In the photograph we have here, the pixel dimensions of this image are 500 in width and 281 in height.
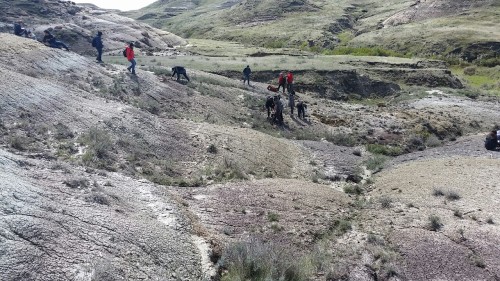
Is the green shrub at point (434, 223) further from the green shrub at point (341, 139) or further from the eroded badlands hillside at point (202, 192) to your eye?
the green shrub at point (341, 139)

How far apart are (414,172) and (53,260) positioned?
59.2 feet

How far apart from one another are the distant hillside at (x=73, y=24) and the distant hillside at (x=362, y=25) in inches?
1174

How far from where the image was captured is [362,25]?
4697 inches

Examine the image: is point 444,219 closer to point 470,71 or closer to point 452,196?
point 452,196

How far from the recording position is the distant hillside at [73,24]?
2334 inches

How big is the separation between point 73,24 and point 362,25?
3015 inches

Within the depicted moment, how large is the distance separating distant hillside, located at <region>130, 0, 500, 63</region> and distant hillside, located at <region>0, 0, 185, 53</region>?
97.8ft

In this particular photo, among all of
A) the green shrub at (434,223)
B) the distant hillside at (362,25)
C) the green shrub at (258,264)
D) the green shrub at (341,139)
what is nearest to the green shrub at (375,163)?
the green shrub at (341,139)

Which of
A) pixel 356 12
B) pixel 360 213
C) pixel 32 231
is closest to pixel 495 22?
pixel 356 12

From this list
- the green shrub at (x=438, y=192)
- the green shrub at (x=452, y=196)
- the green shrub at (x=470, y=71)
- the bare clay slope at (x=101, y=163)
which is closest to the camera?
the bare clay slope at (x=101, y=163)

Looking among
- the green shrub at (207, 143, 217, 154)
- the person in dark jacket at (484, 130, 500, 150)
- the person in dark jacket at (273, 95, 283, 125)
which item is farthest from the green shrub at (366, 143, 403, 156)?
the green shrub at (207, 143, 217, 154)

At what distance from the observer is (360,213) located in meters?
18.7

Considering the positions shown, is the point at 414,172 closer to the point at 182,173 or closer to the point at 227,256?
the point at 182,173

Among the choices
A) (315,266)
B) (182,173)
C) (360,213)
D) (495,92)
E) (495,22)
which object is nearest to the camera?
(315,266)
